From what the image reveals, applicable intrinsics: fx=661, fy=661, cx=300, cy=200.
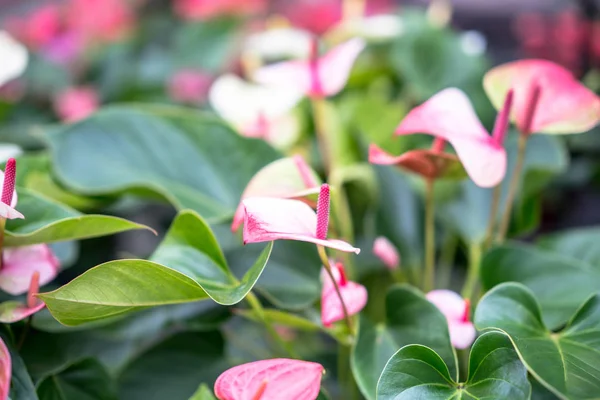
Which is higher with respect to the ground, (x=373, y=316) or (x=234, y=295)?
(x=234, y=295)

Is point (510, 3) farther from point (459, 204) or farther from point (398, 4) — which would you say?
point (459, 204)

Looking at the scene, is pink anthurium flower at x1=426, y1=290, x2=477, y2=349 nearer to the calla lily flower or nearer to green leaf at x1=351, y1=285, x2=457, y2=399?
green leaf at x1=351, y1=285, x2=457, y2=399

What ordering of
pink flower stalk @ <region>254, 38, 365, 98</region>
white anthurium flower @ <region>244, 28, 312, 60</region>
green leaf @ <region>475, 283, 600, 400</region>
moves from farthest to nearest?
white anthurium flower @ <region>244, 28, 312, 60</region> < pink flower stalk @ <region>254, 38, 365, 98</region> < green leaf @ <region>475, 283, 600, 400</region>

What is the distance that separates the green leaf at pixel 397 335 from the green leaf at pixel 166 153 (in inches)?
6.8

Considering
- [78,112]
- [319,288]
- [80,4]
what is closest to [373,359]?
[319,288]

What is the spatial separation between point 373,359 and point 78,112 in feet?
1.99

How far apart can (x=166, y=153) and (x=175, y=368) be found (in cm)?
19

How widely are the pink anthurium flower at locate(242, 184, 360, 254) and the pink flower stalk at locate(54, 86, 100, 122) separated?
57 centimetres

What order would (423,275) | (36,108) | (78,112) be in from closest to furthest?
(423,275)
(78,112)
(36,108)

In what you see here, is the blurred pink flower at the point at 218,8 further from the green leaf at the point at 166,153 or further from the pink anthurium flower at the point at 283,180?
the pink anthurium flower at the point at 283,180

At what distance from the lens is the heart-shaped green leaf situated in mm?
337

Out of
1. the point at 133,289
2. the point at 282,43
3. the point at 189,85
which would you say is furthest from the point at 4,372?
the point at 189,85

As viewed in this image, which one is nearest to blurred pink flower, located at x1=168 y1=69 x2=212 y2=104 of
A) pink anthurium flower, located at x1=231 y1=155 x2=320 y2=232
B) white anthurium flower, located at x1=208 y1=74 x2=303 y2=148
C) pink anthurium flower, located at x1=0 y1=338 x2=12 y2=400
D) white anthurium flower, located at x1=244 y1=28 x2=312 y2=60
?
white anthurium flower, located at x1=244 y1=28 x2=312 y2=60

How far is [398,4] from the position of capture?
5.00 ft
